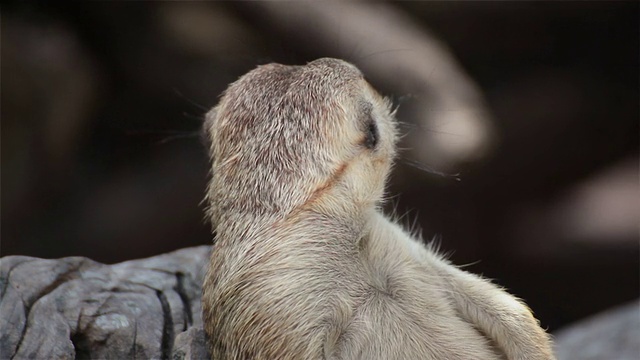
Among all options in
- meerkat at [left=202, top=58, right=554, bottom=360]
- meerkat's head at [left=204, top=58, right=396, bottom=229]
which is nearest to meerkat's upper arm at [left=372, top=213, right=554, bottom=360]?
meerkat at [left=202, top=58, right=554, bottom=360]

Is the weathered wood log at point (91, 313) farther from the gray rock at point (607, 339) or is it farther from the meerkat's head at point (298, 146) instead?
the gray rock at point (607, 339)

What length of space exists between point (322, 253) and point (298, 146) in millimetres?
346

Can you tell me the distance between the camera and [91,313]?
301 cm

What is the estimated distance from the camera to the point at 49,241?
6551mm

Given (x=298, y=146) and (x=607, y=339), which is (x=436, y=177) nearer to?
(x=607, y=339)

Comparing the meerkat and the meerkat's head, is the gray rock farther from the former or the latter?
the meerkat's head

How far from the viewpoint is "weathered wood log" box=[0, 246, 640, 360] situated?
289cm

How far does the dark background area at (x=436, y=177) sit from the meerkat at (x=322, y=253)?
10.4 ft

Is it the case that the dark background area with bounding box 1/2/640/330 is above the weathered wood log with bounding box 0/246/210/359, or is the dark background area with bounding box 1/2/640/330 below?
above

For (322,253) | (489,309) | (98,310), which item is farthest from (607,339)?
(98,310)

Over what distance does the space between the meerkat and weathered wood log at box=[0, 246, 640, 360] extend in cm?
40

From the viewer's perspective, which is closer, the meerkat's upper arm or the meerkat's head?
the meerkat's head

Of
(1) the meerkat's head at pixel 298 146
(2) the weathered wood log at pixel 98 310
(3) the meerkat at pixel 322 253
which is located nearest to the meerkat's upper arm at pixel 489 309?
(3) the meerkat at pixel 322 253

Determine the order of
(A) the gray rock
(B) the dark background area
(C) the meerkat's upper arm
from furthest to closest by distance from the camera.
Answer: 1. (B) the dark background area
2. (A) the gray rock
3. (C) the meerkat's upper arm
